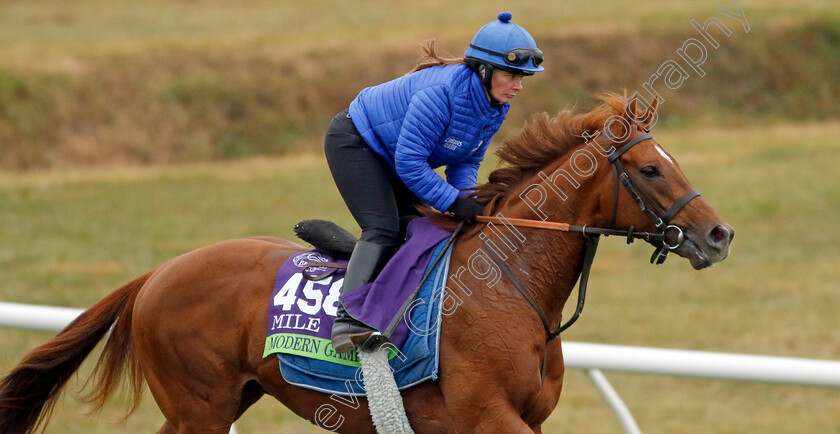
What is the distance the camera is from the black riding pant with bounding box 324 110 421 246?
4.17 meters

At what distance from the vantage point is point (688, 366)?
478cm

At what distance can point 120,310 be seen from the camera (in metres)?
4.85

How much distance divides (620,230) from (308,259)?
1.45 meters

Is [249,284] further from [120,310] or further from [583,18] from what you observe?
[583,18]

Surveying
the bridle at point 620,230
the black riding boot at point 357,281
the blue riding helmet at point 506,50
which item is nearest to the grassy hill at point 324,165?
the black riding boot at point 357,281

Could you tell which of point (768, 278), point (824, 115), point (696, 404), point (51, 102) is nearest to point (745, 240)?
point (768, 278)

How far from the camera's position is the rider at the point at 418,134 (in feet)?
13.1

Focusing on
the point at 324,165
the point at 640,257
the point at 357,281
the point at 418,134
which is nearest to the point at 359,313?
the point at 357,281

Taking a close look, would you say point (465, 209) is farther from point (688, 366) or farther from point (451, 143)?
point (688, 366)

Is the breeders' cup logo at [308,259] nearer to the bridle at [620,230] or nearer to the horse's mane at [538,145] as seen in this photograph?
the horse's mane at [538,145]

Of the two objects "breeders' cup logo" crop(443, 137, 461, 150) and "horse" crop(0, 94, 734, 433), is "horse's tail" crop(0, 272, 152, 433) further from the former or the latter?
"breeders' cup logo" crop(443, 137, 461, 150)

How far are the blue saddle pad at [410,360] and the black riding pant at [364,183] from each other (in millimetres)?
268

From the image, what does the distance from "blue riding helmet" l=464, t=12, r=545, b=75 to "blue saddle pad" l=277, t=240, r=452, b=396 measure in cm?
82

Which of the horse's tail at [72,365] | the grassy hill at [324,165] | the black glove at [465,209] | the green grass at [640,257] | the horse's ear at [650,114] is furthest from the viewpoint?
the grassy hill at [324,165]
